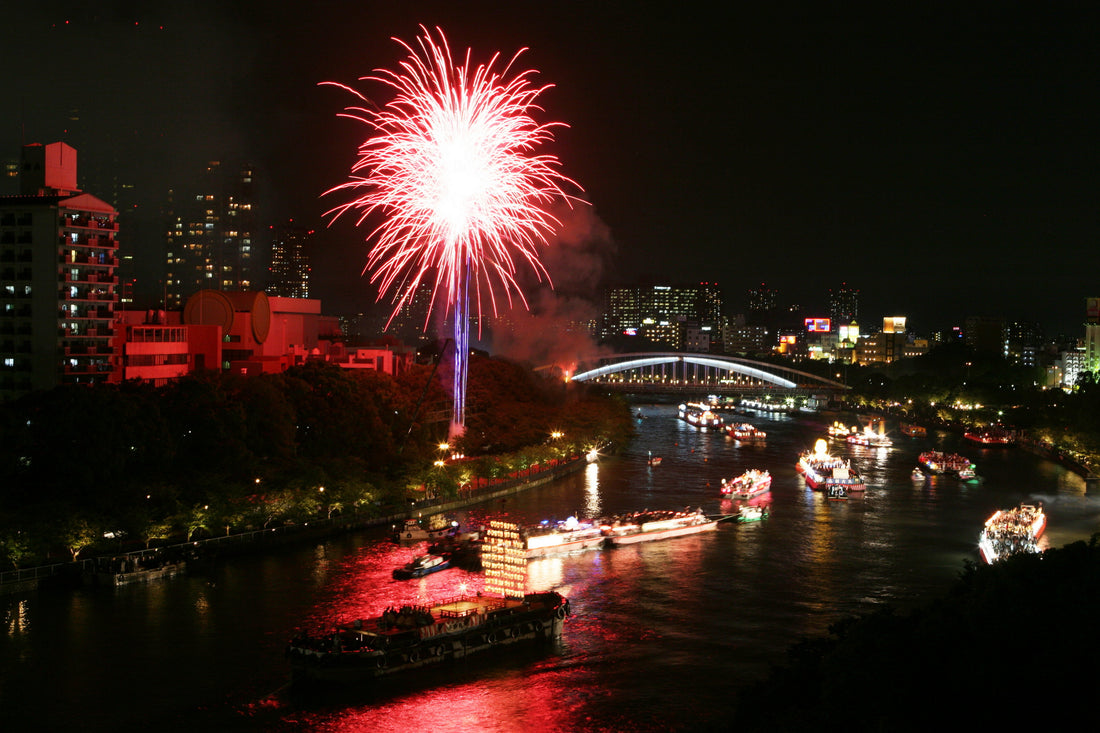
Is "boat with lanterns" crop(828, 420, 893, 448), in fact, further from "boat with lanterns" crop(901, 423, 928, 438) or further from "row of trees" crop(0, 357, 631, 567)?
"row of trees" crop(0, 357, 631, 567)

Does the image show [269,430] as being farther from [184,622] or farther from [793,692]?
[793,692]

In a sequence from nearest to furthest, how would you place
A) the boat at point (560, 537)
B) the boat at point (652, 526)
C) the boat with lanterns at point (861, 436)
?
the boat at point (560, 537)
the boat at point (652, 526)
the boat with lanterns at point (861, 436)

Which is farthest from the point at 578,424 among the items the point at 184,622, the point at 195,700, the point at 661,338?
the point at 661,338

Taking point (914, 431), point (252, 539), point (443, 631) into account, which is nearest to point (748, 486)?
point (252, 539)

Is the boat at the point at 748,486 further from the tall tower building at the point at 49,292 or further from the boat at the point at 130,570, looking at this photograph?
the tall tower building at the point at 49,292

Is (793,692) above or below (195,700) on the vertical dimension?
above

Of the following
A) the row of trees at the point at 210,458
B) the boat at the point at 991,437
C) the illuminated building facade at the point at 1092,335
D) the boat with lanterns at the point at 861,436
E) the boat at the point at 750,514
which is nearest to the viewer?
the row of trees at the point at 210,458

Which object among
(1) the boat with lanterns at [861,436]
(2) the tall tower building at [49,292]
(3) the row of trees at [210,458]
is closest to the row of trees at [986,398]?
(1) the boat with lanterns at [861,436]
